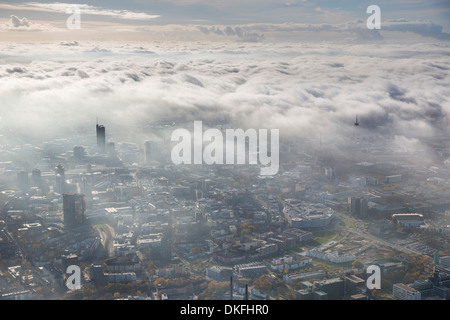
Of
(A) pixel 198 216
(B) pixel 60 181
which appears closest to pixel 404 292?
(A) pixel 198 216

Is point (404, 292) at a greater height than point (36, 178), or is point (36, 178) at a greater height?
point (36, 178)

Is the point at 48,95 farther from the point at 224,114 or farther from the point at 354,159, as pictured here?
the point at 354,159

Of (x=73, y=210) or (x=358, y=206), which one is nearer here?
(x=73, y=210)

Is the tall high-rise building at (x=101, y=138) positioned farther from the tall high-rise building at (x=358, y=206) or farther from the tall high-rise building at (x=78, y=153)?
the tall high-rise building at (x=358, y=206)

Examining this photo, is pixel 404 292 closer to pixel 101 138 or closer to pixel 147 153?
pixel 147 153

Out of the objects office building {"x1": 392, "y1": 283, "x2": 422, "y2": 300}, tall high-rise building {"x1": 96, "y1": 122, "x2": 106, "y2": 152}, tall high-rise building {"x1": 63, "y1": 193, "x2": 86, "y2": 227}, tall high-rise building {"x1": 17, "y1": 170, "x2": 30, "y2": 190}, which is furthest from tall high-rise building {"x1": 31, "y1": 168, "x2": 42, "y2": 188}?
office building {"x1": 392, "y1": 283, "x2": 422, "y2": 300}

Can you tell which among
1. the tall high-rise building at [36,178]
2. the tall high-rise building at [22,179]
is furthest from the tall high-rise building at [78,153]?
the tall high-rise building at [22,179]

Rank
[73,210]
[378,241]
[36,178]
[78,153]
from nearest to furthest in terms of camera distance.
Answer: [378,241] → [73,210] → [36,178] → [78,153]

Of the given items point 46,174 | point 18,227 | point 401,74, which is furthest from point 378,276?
point 401,74
